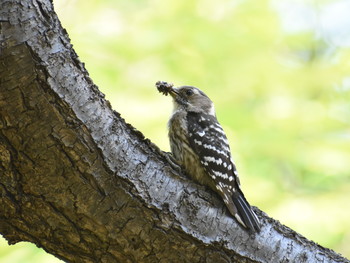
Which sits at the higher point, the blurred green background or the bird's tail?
the blurred green background

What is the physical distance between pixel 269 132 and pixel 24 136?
3207 mm

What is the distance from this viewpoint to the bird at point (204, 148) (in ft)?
11.9

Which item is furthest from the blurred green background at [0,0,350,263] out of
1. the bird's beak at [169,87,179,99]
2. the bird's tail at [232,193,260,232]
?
the bird's tail at [232,193,260,232]

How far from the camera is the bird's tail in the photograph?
3.42m

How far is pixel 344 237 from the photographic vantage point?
5.66 meters


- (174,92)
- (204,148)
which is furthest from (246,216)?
(174,92)

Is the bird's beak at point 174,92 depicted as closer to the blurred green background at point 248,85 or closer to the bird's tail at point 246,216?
the blurred green background at point 248,85

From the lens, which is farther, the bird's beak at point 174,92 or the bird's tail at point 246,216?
the bird's beak at point 174,92

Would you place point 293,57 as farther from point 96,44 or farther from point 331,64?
point 96,44

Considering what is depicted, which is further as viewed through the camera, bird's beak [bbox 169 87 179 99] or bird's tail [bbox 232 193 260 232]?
bird's beak [bbox 169 87 179 99]

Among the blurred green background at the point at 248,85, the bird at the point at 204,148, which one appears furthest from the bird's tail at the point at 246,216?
the blurred green background at the point at 248,85

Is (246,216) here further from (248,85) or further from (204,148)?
(248,85)

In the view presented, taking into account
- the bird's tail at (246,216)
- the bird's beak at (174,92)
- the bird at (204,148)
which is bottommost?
the bird's tail at (246,216)

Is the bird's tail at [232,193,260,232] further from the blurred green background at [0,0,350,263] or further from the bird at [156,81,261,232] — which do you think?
the blurred green background at [0,0,350,263]
